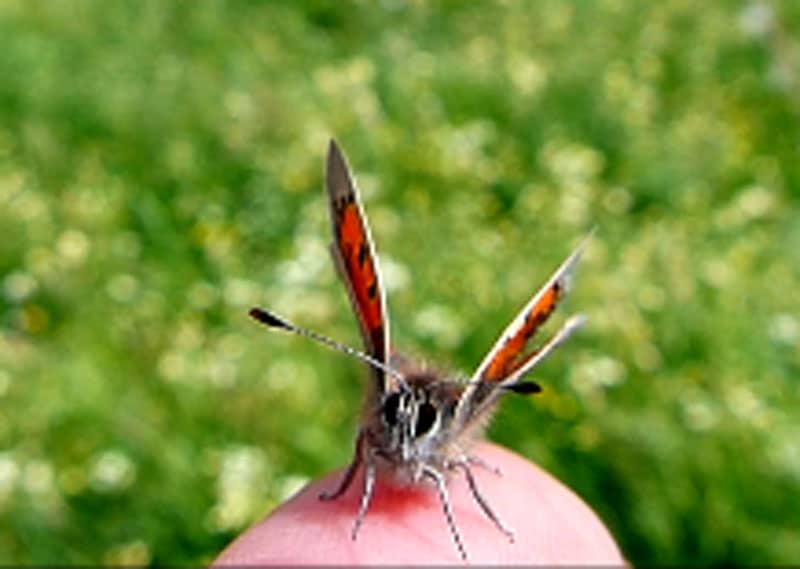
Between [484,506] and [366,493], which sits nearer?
[366,493]

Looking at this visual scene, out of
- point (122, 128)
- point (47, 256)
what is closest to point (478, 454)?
point (47, 256)

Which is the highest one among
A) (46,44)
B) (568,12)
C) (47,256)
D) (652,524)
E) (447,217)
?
(568,12)

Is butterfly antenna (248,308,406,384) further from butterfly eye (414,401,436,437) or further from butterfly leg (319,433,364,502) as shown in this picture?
butterfly leg (319,433,364,502)

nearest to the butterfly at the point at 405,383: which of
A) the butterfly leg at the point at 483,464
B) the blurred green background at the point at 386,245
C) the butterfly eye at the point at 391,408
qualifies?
the butterfly eye at the point at 391,408

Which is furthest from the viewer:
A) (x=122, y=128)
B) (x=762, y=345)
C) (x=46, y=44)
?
(x=46, y=44)

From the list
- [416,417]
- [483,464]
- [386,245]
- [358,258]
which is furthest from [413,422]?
[386,245]

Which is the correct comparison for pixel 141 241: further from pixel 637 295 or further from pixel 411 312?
pixel 637 295

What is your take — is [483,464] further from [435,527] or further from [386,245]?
[386,245]
